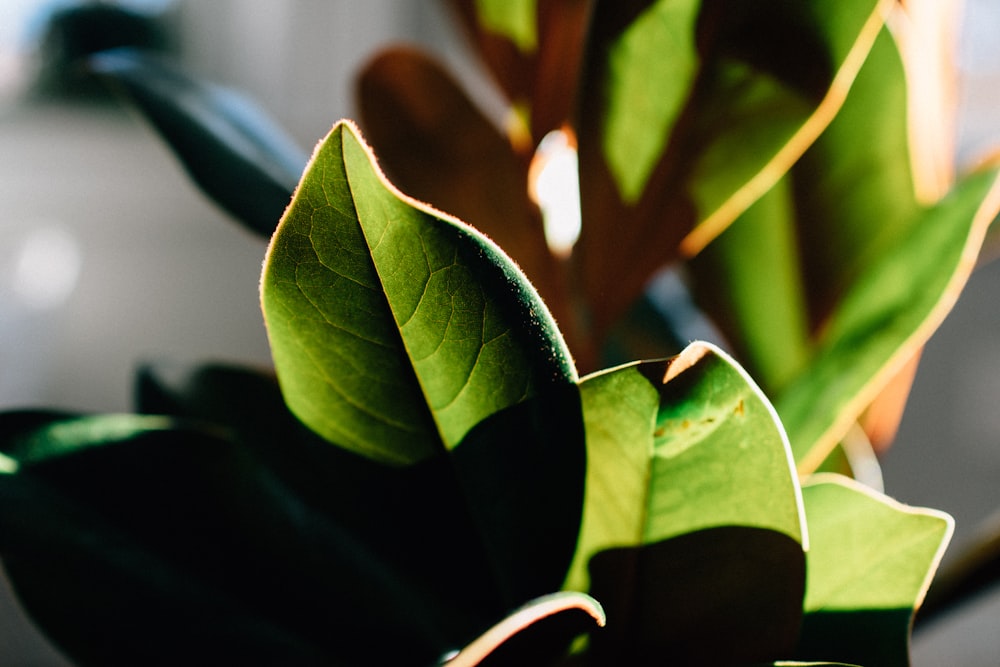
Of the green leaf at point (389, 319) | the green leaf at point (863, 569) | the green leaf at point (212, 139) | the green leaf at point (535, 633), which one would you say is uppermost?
the green leaf at point (212, 139)

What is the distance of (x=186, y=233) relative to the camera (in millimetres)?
1136

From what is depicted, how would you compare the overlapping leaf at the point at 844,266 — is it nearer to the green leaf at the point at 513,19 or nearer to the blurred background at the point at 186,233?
the green leaf at the point at 513,19

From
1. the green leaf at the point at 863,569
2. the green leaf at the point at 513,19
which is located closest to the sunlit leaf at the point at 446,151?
the green leaf at the point at 513,19

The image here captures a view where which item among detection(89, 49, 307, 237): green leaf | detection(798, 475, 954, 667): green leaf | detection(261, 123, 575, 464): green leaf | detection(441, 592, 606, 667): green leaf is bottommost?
detection(798, 475, 954, 667): green leaf

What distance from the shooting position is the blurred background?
0.95 metres

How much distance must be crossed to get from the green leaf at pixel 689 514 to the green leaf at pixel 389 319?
2 cm

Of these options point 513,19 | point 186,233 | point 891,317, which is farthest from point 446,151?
point 186,233

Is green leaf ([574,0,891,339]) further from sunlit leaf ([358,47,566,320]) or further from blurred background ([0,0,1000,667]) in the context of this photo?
blurred background ([0,0,1000,667])

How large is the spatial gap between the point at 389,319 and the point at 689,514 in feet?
0.24

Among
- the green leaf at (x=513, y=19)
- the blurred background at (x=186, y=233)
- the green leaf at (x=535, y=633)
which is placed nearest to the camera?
the green leaf at (x=535, y=633)

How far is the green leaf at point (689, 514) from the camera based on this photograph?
5.6 inches

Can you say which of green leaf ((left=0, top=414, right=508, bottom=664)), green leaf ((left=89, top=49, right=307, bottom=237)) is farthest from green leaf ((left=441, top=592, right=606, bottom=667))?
green leaf ((left=89, top=49, right=307, bottom=237))

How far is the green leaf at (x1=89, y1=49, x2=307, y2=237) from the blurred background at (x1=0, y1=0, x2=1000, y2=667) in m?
0.70

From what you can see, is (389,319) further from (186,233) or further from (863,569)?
(186,233)
